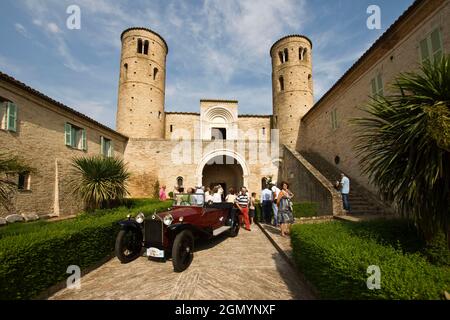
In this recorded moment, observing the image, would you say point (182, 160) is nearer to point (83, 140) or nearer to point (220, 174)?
point (220, 174)

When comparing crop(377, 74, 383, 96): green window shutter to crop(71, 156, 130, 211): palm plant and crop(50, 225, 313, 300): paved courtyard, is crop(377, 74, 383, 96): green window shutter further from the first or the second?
crop(71, 156, 130, 211): palm plant

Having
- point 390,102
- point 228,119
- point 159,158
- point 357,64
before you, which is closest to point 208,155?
point 159,158

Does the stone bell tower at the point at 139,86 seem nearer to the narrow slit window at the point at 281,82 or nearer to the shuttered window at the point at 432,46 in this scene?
the narrow slit window at the point at 281,82

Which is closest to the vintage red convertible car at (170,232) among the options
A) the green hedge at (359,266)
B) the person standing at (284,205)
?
the person standing at (284,205)

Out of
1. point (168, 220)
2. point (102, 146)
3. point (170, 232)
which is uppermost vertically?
point (102, 146)

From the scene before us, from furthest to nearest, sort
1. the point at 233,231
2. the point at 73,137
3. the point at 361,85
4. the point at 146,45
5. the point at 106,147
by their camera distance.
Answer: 1. the point at 146,45
2. the point at 106,147
3. the point at 73,137
4. the point at 361,85
5. the point at 233,231

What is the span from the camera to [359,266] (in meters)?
2.55

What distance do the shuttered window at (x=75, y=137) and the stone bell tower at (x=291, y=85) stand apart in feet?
55.7

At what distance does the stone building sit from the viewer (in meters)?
9.30

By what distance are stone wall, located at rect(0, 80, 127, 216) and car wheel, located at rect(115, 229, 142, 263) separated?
7155 millimetres

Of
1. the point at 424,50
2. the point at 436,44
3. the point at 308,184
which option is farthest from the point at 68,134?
the point at 436,44

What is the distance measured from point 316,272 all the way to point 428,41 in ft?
30.4

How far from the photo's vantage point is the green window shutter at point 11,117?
925 centimetres

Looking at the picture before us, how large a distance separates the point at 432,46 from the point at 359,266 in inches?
357
